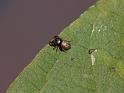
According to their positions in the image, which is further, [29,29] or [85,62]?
[29,29]

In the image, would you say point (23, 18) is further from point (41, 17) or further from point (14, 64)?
point (14, 64)

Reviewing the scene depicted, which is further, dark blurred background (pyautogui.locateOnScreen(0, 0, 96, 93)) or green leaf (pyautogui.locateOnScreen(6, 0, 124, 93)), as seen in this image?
dark blurred background (pyautogui.locateOnScreen(0, 0, 96, 93))

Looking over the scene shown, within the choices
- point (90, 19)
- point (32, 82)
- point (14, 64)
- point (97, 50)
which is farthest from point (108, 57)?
point (14, 64)

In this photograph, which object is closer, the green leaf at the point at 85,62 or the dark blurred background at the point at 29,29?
the green leaf at the point at 85,62
